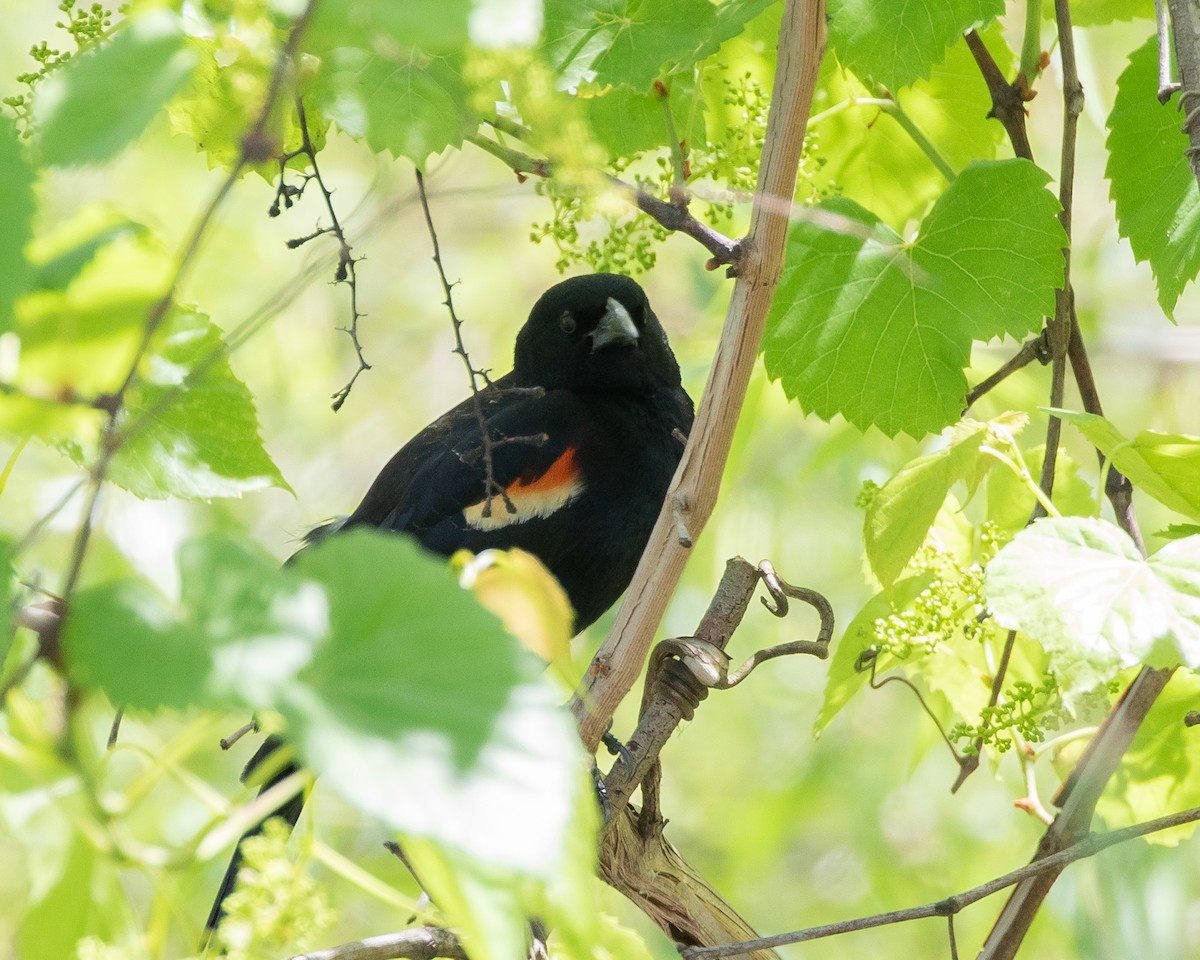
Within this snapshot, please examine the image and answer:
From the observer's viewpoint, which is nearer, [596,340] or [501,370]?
[596,340]

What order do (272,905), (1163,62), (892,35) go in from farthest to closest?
(892,35), (1163,62), (272,905)

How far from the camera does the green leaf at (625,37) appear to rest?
1058mm

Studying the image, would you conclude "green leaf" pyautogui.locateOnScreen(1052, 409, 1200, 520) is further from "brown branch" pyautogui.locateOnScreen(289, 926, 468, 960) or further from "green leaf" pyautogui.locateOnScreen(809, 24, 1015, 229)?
"brown branch" pyautogui.locateOnScreen(289, 926, 468, 960)

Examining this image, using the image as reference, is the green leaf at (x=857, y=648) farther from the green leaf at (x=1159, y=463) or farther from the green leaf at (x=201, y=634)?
the green leaf at (x=201, y=634)

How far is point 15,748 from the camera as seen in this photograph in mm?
489

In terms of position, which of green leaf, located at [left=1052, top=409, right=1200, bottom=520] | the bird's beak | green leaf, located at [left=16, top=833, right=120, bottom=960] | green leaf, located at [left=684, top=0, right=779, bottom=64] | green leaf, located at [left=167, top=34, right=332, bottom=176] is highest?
the bird's beak

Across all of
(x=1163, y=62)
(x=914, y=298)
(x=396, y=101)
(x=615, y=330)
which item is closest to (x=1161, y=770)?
(x=914, y=298)

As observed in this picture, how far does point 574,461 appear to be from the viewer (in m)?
2.00

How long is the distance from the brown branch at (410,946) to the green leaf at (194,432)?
14.5 inches

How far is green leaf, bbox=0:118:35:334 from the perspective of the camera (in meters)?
0.47

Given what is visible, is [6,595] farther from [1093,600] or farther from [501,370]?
[501,370]

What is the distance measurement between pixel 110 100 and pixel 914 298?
0.86 meters

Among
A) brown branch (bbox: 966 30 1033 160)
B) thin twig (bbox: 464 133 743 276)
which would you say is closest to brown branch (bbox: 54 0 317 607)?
thin twig (bbox: 464 133 743 276)

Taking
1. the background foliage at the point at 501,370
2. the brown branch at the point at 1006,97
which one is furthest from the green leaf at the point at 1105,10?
the brown branch at the point at 1006,97
